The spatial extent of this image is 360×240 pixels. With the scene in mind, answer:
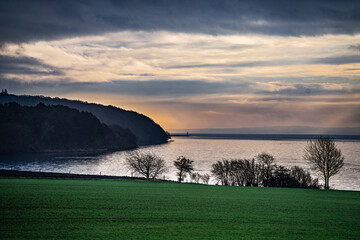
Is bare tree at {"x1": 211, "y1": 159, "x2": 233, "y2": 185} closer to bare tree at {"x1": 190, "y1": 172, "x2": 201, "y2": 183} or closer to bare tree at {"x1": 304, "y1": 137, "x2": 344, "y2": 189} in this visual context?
bare tree at {"x1": 190, "y1": 172, "x2": 201, "y2": 183}

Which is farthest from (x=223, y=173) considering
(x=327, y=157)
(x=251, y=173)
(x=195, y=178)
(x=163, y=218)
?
(x=163, y=218)

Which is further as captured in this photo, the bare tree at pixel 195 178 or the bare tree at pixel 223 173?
the bare tree at pixel 195 178

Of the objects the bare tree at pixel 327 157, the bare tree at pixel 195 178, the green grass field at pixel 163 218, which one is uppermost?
the bare tree at pixel 327 157

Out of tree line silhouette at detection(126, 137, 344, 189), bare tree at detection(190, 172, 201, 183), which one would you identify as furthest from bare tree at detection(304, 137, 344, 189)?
bare tree at detection(190, 172, 201, 183)

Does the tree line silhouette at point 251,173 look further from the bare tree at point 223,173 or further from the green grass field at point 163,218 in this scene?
the green grass field at point 163,218

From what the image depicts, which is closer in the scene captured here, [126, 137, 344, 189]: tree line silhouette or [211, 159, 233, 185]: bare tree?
[126, 137, 344, 189]: tree line silhouette

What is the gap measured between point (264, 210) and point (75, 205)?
51.0 feet

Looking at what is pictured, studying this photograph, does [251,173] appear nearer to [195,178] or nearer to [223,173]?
[223,173]

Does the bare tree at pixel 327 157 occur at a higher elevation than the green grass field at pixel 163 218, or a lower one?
higher

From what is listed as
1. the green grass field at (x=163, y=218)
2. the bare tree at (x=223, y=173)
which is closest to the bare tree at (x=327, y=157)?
the bare tree at (x=223, y=173)

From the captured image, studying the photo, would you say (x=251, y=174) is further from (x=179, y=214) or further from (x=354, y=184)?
(x=179, y=214)

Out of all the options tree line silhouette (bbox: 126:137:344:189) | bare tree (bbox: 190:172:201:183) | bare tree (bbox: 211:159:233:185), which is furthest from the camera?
bare tree (bbox: 190:172:201:183)

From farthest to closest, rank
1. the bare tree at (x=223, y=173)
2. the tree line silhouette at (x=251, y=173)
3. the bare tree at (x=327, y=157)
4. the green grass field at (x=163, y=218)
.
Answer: the bare tree at (x=223, y=173) < the tree line silhouette at (x=251, y=173) < the bare tree at (x=327, y=157) < the green grass field at (x=163, y=218)

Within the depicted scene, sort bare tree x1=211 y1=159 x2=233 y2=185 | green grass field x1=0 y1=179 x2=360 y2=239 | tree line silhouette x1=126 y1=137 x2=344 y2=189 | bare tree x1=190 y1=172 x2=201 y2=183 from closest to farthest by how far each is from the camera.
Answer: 1. green grass field x1=0 y1=179 x2=360 y2=239
2. tree line silhouette x1=126 y1=137 x2=344 y2=189
3. bare tree x1=211 y1=159 x2=233 y2=185
4. bare tree x1=190 y1=172 x2=201 y2=183
